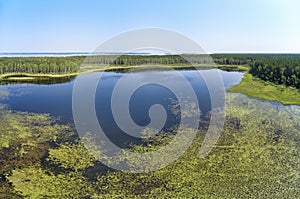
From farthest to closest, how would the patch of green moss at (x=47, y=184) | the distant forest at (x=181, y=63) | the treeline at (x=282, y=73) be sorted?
the distant forest at (x=181, y=63), the treeline at (x=282, y=73), the patch of green moss at (x=47, y=184)

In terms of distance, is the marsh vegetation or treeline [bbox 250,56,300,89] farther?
treeline [bbox 250,56,300,89]

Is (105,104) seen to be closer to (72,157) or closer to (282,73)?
(72,157)

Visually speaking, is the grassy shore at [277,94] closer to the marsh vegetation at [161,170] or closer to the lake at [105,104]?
the lake at [105,104]

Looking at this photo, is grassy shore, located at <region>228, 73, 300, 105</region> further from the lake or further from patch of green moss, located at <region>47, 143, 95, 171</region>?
patch of green moss, located at <region>47, 143, 95, 171</region>

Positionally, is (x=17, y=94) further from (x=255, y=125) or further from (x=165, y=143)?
(x=255, y=125)

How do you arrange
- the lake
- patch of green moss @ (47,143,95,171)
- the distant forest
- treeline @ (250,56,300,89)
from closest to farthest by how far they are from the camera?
1. patch of green moss @ (47,143,95,171)
2. the lake
3. treeline @ (250,56,300,89)
4. the distant forest

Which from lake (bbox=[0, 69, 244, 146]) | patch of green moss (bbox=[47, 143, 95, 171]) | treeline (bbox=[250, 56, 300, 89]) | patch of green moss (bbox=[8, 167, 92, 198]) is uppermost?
treeline (bbox=[250, 56, 300, 89])

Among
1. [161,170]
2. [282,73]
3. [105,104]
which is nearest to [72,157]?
[161,170]

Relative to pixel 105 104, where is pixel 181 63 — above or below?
above

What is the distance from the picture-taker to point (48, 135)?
1541cm

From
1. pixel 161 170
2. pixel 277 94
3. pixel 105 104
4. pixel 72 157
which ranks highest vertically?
pixel 277 94

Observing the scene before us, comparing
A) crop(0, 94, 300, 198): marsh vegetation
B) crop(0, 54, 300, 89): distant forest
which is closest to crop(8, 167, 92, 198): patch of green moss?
crop(0, 94, 300, 198): marsh vegetation

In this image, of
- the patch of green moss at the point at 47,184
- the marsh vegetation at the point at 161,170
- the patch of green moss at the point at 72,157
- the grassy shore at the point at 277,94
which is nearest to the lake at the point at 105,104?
the patch of green moss at the point at 72,157

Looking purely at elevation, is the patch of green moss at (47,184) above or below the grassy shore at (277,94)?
below
